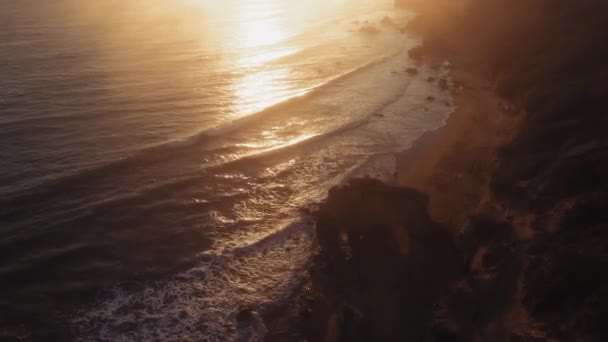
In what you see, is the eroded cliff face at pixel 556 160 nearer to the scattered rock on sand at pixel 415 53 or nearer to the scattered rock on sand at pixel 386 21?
the scattered rock on sand at pixel 415 53

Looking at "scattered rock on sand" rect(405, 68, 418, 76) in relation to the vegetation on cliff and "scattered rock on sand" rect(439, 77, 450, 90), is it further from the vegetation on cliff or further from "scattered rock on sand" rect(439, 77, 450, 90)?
the vegetation on cliff

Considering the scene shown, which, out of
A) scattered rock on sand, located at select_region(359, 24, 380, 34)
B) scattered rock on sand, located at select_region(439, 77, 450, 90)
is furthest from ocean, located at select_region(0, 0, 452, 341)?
scattered rock on sand, located at select_region(359, 24, 380, 34)

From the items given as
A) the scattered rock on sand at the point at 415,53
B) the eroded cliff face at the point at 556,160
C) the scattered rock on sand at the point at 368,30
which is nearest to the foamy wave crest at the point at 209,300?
the eroded cliff face at the point at 556,160

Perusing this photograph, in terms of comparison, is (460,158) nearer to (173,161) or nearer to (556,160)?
(556,160)

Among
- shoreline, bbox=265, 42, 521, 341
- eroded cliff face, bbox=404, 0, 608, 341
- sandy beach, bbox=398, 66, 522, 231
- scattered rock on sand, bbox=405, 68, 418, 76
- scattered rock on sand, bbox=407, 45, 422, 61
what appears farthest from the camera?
scattered rock on sand, bbox=407, 45, 422, 61

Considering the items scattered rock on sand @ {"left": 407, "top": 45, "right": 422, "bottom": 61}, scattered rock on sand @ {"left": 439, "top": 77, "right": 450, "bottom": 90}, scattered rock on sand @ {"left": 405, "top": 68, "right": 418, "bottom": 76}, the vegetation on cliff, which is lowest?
the vegetation on cliff

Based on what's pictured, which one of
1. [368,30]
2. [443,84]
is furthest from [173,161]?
[368,30]

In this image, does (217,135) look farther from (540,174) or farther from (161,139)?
(540,174)

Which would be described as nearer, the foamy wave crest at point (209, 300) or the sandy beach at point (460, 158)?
the foamy wave crest at point (209, 300)

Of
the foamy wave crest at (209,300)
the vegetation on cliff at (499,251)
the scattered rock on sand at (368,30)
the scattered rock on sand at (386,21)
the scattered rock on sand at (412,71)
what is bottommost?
the foamy wave crest at (209,300)
